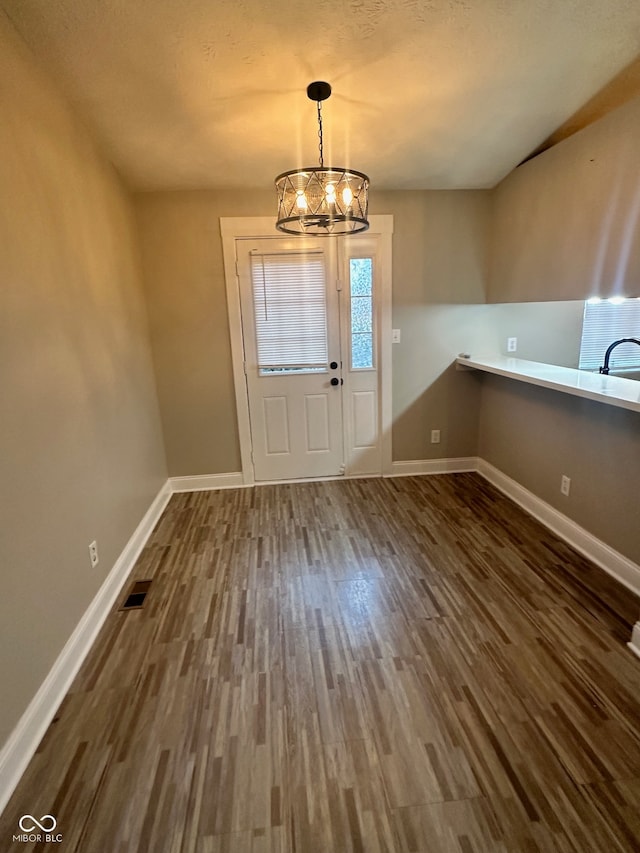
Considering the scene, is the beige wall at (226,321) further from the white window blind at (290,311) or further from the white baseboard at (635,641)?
the white baseboard at (635,641)

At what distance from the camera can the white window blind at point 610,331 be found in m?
3.58

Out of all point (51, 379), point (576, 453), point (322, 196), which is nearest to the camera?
point (51, 379)

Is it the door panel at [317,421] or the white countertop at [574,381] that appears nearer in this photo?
the white countertop at [574,381]

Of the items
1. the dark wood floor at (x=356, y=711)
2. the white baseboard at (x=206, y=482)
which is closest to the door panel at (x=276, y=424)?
the white baseboard at (x=206, y=482)

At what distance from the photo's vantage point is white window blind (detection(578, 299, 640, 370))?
3576 mm

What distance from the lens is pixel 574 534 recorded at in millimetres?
2604

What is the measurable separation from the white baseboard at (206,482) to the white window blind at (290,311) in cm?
103

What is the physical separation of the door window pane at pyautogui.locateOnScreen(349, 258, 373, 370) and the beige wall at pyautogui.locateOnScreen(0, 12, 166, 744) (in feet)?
5.83

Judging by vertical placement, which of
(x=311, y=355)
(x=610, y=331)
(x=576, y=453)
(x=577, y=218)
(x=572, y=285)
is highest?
(x=577, y=218)

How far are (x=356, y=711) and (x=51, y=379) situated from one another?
184 cm

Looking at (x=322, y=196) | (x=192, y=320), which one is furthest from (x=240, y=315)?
(x=322, y=196)

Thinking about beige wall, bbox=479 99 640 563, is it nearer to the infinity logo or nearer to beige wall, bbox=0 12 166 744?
the infinity logo

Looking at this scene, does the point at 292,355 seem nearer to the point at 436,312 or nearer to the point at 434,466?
the point at 436,312

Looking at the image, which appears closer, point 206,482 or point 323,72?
point 323,72
